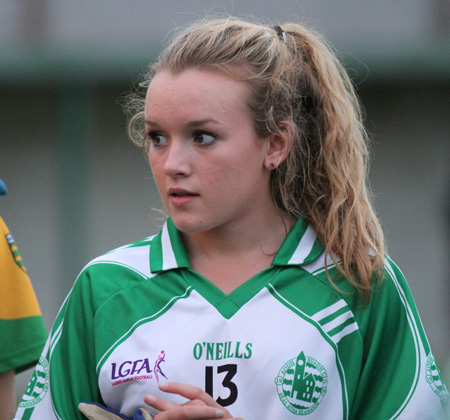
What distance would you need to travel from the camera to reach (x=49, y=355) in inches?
91.2

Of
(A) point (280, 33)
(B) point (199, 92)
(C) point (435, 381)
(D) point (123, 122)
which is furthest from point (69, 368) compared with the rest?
(D) point (123, 122)

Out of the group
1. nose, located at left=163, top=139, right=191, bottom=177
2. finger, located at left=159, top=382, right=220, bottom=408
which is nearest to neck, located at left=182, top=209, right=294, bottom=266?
nose, located at left=163, top=139, right=191, bottom=177

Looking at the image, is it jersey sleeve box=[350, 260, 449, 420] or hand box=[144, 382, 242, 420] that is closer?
hand box=[144, 382, 242, 420]

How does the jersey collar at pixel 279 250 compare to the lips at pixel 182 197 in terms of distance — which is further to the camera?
the jersey collar at pixel 279 250

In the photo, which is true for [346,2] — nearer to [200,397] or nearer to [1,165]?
[1,165]

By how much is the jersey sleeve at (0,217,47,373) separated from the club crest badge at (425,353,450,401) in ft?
4.13

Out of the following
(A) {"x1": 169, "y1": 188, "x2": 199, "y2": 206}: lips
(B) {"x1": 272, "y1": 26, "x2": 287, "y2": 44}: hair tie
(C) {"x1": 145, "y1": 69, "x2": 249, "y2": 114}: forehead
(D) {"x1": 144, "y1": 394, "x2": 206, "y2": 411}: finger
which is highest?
(B) {"x1": 272, "y1": 26, "x2": 287, "y2": 44}: hair tie

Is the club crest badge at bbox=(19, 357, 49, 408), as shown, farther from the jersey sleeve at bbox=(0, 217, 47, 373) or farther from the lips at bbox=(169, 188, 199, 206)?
the lips at bbox=(169, 188, 199, 206)

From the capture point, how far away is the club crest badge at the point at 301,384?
2.14 m

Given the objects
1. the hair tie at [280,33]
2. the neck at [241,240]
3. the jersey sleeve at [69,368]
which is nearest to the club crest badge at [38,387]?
the jersey sleeve at [69,368]

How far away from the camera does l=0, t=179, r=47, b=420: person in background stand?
107 inches

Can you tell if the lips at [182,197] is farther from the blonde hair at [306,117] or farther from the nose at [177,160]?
the blonde hair at [306,117]

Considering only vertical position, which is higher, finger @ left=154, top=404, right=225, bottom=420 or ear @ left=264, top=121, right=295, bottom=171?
ear @ left=264, top=121, right=295, bottom=171

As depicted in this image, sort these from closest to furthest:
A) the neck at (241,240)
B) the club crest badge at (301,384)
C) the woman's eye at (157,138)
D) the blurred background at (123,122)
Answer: the club crest badge at (301,384)
the woman's eye at (157,138)
the neck at (241,240)
the blurred background at (123,122)
